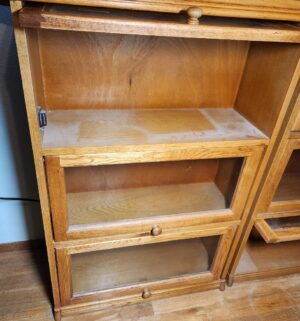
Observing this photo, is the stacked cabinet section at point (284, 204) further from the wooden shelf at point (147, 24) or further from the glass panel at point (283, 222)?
the wooden shelf at point (147, 24)

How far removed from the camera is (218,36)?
59 centimetres

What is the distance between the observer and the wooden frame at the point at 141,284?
85 centimetres

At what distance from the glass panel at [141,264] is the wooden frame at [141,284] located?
0.07 feet

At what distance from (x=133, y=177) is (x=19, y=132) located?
0.41 meters

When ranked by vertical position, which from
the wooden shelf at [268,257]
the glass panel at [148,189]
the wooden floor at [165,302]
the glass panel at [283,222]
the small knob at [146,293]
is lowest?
the wooden floor at [165,302]

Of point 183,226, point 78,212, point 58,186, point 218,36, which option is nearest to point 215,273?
point 183,226

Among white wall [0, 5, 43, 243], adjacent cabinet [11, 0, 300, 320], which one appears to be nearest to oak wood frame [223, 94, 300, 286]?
adjacent cabinet [11, 0, 300, 320]

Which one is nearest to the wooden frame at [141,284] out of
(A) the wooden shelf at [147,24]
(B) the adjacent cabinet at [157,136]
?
(B) the adjacent cabinet at [157,136]

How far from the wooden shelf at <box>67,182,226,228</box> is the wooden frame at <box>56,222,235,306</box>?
0.08 metres

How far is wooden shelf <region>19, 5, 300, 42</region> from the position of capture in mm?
A: 507

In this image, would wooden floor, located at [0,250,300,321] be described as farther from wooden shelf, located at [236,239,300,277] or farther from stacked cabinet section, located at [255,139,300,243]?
stacked cabinet section, located at [255,139,300,243]

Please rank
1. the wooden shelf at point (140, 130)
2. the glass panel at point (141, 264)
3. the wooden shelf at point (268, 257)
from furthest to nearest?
the wooden shelf at point (268, 257)
the glass panel at point (141, 264)
the wooden shelf at point (140, 130)

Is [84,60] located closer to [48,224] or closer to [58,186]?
[58,186]

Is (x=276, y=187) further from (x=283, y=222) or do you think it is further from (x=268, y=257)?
(x=268, y=257)
